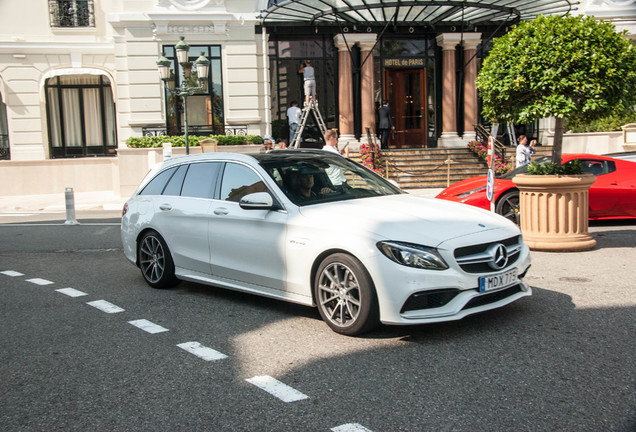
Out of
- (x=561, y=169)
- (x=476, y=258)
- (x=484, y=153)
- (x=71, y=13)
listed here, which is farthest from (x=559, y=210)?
(x=71, y=13)

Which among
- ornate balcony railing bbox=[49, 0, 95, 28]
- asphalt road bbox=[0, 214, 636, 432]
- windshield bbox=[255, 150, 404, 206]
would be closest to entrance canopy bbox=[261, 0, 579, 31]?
ornate balcony railing bbox=[49, 0, 95, 28]

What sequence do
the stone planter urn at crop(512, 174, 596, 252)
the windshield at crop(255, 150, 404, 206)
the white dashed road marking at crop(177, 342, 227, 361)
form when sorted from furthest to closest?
the stone planter urn at crop(512, 174, 596, 252), the windshield at crop(255, 150, 404, 206), the white dashed road marking at crop(177, 342, 227, 361)

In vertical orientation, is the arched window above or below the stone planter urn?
above

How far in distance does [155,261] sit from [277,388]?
379cm

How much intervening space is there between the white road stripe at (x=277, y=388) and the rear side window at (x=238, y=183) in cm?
240

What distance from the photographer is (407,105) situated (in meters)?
27.0

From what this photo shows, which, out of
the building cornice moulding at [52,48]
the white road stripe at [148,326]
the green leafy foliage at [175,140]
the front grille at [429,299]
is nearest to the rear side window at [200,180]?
the white road stripe at [148,326]

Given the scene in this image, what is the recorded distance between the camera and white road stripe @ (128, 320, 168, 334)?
605 centimetres

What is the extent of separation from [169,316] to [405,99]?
21.7 meters

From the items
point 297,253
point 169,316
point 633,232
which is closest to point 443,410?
point 297,253

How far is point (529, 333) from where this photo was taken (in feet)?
A: 18.1

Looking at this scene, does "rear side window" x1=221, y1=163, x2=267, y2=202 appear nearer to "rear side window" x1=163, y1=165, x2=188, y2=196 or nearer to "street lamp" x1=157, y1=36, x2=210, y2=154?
"rear side window" x1=163, y1=165, x2=188, y2=196

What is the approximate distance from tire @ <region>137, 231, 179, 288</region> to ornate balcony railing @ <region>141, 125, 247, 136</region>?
1694 centimetres

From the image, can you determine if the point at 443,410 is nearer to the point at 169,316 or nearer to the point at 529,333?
the point at 529,333
